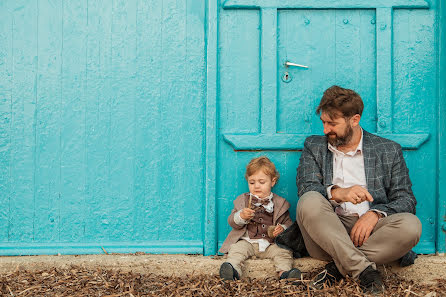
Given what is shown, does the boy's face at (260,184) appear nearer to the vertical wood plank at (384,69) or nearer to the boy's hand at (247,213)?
the boy's hand at (247,213)

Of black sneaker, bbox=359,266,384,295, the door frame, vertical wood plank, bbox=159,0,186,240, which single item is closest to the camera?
black sneaker, bbox=359,266,384,295

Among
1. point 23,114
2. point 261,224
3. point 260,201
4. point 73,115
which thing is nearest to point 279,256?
point 261,224

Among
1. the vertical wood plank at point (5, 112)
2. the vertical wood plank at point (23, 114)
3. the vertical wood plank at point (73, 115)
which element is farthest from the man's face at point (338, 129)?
the vertical wood plank at point (5, 112)

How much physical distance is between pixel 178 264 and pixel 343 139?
4.72 feet

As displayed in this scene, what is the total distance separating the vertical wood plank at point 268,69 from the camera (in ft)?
12.7

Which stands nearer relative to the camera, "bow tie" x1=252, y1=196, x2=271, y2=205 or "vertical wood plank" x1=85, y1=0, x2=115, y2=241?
"bow tie" x1=252, y1=196, x2=271, y2=205

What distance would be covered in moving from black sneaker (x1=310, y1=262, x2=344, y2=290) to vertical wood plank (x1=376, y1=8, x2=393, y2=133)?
1115 mm

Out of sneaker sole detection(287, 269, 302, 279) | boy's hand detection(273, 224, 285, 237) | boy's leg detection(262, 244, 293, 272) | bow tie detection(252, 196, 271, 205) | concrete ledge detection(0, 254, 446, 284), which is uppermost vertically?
bow tie detection(252, 196, 271, 205)

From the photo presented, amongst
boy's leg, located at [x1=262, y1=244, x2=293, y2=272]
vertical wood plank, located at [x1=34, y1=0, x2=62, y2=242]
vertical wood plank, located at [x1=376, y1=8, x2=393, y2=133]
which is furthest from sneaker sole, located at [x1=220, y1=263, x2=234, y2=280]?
vertical wood plank, located at [x1=376, y1=8, x2=393, y2=133]

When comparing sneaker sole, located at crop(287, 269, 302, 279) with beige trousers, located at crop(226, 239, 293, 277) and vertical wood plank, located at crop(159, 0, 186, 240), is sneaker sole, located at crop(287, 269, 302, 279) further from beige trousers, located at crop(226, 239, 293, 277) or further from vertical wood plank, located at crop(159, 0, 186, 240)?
vertical wood plank, located at crop(159, 0, 186, 240)

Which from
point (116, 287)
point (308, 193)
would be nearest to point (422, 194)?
point (308, 193)

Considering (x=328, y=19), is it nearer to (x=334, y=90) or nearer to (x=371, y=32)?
(x=371, y=32)

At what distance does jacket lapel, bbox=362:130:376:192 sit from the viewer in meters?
3.49

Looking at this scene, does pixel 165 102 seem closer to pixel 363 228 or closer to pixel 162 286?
pixel 162 286
